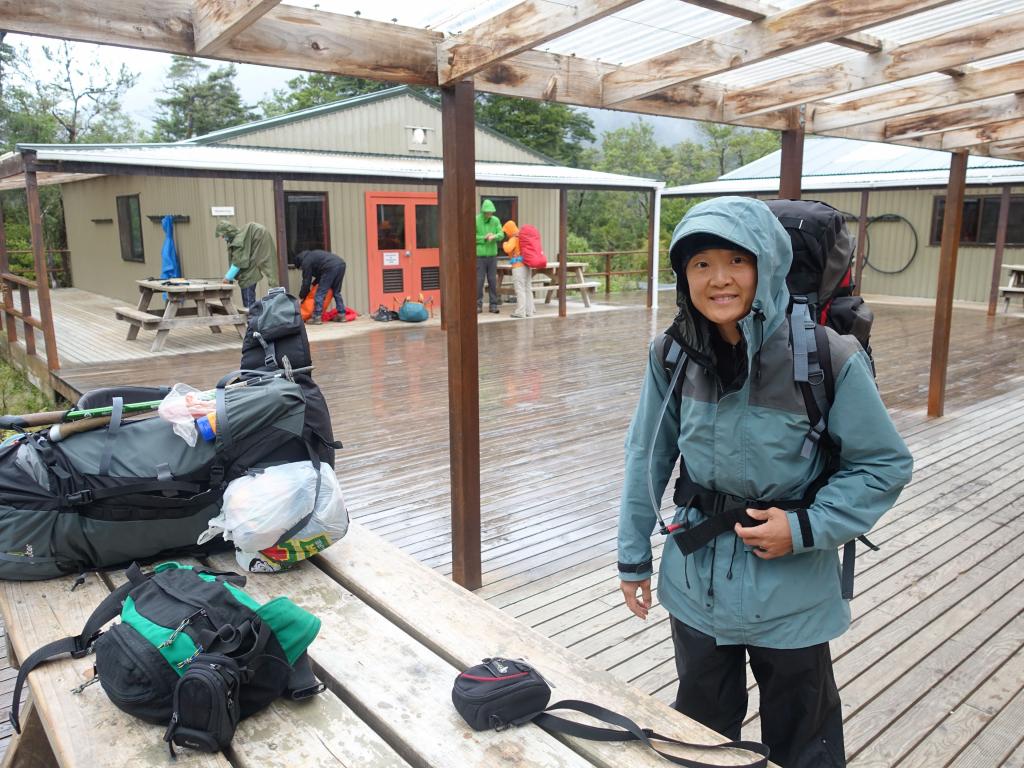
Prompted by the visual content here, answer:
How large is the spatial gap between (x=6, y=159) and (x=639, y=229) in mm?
26486

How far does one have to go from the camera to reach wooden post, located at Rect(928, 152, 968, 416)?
18.7 ft

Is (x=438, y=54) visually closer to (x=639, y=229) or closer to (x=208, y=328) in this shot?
(x=208, y=328)

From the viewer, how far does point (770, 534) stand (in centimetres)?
158

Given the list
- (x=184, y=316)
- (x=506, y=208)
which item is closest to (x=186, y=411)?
(x=184, y=316)

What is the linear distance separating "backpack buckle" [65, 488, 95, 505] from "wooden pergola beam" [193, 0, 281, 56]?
1.36 m

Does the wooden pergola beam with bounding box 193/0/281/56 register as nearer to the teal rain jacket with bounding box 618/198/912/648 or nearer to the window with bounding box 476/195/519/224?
the teal rain jacket with bounding box 618/198/912/648

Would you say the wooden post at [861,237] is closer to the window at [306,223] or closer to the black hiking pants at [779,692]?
the window at [306,223]

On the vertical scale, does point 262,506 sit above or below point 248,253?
below

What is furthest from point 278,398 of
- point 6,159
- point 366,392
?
point 6,159

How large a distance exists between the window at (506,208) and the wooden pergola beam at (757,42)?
40.6 ft

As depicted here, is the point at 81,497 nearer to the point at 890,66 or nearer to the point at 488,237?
the point at 890,66

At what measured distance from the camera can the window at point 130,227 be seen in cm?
1472

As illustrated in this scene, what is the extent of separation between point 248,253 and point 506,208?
688 centimetres

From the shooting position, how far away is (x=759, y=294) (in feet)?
5.07
